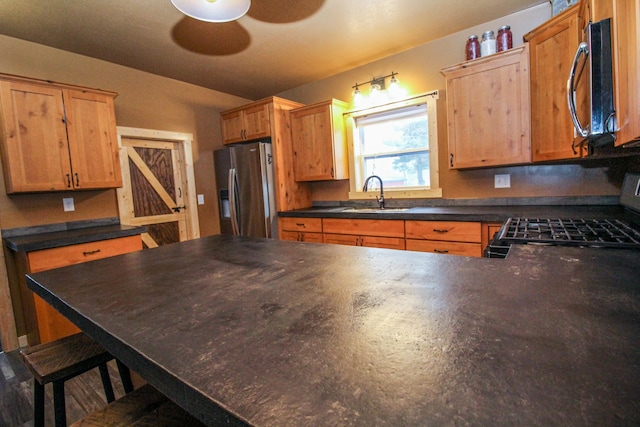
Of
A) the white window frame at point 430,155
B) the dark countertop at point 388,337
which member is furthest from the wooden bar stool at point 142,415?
the white window frame at point 430,155

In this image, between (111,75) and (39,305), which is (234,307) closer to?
(39,305)

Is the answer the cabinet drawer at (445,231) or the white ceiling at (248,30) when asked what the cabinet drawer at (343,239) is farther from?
the white ceiling at (248,30)

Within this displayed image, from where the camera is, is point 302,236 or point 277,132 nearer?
point 302,236

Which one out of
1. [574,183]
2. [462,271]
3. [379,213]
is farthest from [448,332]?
[574,183]

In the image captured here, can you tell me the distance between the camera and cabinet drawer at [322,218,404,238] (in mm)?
2803

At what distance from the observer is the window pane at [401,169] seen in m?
3.35

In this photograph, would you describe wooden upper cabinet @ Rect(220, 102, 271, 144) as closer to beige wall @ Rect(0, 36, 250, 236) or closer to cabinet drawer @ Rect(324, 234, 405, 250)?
beige wall @ Rect(0, 36, 250, 236)

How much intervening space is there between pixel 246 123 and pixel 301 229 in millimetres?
1558

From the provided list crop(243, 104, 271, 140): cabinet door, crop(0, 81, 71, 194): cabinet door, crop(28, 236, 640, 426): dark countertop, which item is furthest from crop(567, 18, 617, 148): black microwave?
crop(0, 81, 71, 194): cabinet door

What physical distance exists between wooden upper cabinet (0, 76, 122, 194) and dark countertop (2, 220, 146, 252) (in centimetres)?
40

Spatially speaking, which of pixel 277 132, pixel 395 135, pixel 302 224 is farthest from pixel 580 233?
pixel 277 132

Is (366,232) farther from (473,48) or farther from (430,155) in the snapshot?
(473,48)

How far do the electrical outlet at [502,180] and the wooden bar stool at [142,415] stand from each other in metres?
2.98

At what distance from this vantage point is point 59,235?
257 centimetres
